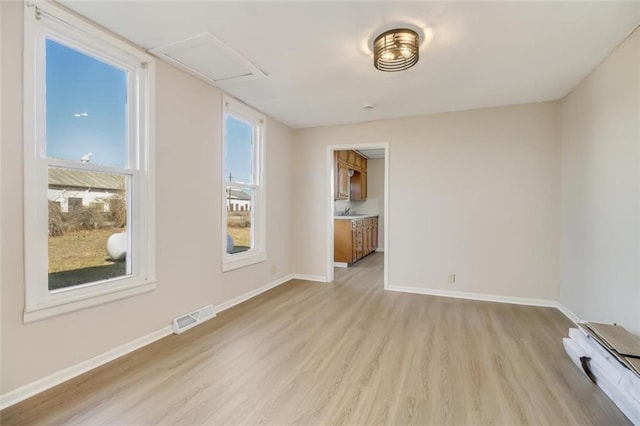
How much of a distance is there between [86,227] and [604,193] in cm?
427

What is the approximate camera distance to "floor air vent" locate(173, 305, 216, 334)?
2689 mm

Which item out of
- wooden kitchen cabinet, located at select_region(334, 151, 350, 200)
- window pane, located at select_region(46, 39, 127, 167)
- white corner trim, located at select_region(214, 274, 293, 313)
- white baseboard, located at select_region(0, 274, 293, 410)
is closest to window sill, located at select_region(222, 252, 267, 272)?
white corner trim, located at select_region(214, 274, 293, 313)

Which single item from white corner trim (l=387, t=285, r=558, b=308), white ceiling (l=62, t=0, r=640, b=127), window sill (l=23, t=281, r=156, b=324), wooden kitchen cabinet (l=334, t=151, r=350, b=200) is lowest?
white corner trim (l=387, t=285, r=558, b=308)

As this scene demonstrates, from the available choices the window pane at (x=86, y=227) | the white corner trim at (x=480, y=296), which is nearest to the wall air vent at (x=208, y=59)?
the window pane at (x=86, y=227)

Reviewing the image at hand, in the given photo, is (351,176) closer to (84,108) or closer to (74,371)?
(84,108)

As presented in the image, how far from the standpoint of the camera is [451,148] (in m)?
3.88

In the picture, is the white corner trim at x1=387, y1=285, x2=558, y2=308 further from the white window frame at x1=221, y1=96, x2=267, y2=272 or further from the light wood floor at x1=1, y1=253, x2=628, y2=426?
the white window frame at x1=221, y1=96, x2=267, y2=272

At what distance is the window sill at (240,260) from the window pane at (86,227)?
1109 mm

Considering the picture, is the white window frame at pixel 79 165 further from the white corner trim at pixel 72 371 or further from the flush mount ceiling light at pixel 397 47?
the flush mount ceiling light at pixel 397 47

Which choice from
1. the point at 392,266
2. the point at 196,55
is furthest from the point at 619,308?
the point at 196,55

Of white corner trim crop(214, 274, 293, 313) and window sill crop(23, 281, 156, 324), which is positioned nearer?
window sill crop(23, 281, 156, 324)

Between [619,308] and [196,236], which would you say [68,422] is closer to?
[196,236]

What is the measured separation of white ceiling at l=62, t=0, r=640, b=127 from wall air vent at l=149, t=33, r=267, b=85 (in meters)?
0.06

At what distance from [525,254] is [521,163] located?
1148 mm
